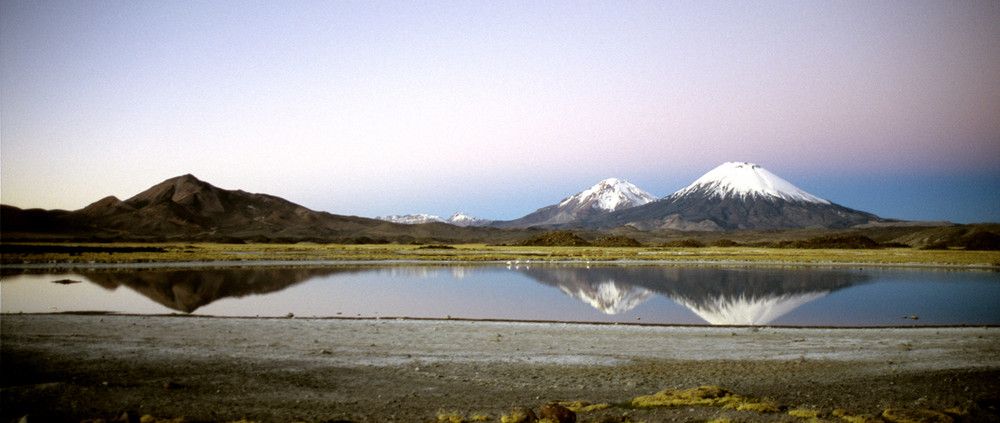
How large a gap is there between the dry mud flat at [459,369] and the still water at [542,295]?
356 cm

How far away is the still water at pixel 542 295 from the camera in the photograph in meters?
20.5

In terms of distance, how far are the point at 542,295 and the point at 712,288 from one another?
328 inches

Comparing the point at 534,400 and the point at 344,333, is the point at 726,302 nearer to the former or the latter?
the point at 344,333

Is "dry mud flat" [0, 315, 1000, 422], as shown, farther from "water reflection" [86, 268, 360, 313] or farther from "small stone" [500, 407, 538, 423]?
"water reflection" [86, 268, 360, 313]

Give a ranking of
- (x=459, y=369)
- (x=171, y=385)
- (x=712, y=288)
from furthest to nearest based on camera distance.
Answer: (x=712, y=288) < (x=459, y=369) < (x=171, y=385)

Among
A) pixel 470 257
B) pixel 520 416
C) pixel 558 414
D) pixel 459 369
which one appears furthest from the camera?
pixel 470 257

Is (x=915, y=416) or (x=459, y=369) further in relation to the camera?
(x=459, y=369)

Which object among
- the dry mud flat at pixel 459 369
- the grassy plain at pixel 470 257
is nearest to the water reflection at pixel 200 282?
the dry mud flat at pixel 459 369

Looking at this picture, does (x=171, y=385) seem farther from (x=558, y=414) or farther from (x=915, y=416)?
(x=915, y=416)

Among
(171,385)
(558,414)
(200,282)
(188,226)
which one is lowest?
(171,385)

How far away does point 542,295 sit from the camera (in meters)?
26.9

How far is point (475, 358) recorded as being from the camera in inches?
499

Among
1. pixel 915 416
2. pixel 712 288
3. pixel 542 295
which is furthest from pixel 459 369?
pixel 712 288

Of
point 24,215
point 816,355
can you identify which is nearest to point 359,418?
point 816,355
